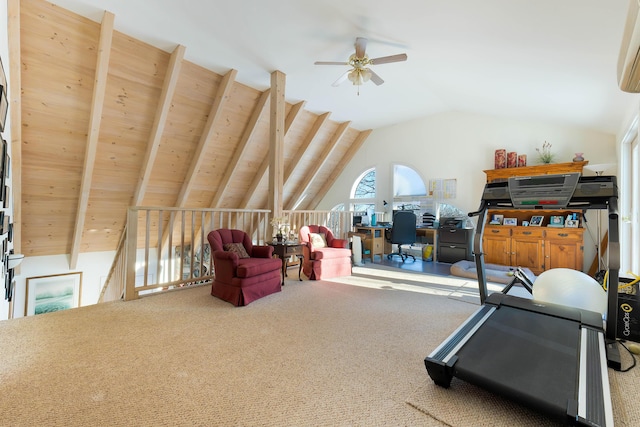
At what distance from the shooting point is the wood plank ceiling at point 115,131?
3396 millimetres

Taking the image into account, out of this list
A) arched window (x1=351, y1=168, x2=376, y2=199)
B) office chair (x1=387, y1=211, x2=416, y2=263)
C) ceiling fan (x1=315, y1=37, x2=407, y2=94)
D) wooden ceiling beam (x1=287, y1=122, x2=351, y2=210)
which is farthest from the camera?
arched window (x1=351, y1=168, x2=376, y2=199)

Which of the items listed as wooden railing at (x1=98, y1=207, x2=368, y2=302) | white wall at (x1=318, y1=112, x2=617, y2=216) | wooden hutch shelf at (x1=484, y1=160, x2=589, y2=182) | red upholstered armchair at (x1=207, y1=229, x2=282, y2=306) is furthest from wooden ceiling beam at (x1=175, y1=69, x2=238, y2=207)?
wooden hutch shelf at (x1=484, y1=160, x2=589, y2=182)

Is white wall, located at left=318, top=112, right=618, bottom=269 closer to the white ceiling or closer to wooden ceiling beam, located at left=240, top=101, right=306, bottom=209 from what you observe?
the white ceiling

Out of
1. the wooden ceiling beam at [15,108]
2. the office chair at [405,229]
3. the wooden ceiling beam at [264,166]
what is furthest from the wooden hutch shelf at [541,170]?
the wooden ceiling beam at [15,108]

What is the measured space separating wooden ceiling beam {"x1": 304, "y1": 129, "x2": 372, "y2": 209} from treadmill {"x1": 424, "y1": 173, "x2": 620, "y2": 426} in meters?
5.51

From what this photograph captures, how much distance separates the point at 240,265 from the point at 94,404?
5.83 ft

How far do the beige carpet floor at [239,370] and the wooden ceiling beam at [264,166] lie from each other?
3.89 m

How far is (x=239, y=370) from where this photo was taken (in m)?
1.85

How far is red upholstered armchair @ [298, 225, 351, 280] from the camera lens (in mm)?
4387

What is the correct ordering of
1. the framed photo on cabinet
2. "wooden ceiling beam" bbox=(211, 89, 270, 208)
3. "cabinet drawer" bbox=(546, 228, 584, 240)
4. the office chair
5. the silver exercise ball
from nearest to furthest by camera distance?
the silver exercise ball
"cabinet drawer" bbox=(546, 228, 584, 240)
the framed photo on cabinet
"wooden ceiling beam" bbox=(211, 89, 270, 208)
the office chair

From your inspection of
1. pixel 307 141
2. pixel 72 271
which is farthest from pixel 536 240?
pixel 72 271

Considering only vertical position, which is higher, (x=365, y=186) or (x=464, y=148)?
(x=464, y=148)

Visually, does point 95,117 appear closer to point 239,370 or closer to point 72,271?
point 72,271

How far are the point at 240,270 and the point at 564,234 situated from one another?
520 cm
